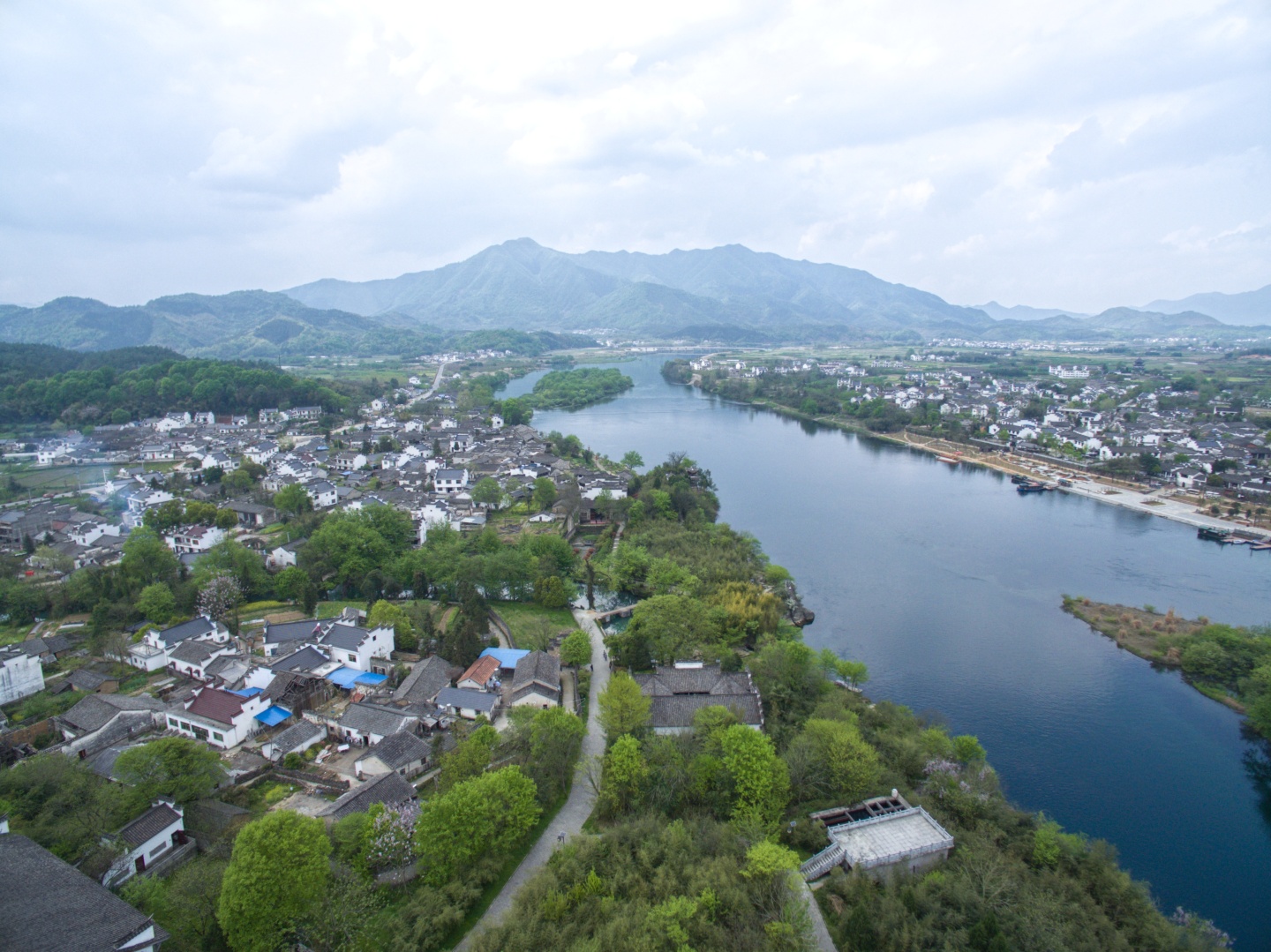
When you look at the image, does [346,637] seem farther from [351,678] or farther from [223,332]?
[223,332]

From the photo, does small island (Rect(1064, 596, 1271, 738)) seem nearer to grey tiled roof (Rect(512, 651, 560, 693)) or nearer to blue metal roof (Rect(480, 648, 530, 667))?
grey tiled roof (Rect(512, 651, 560, 693))

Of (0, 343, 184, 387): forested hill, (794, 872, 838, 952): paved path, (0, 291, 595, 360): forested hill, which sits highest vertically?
(0, 291, 595, 360): forested hill

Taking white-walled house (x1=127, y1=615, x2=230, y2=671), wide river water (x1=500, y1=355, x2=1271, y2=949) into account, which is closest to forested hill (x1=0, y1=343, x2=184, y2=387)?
white-walled house (x1=127, y1=615, x2=230, y2=671)

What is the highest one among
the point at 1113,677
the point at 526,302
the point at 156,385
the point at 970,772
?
the point at 526,302

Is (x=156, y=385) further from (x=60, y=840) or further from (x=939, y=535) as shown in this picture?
(x=939, y=535)

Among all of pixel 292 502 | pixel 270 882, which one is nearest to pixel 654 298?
pixel 292 502

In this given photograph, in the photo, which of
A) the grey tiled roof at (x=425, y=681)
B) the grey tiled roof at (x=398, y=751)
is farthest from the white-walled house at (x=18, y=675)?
the grey tiled roof at (x=398, y=751)

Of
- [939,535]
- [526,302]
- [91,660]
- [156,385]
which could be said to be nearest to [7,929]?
→ [91,660]
